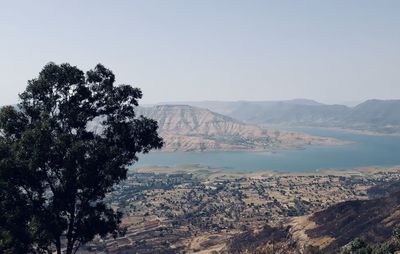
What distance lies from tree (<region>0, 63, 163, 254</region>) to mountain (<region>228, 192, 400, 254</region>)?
44.8 m

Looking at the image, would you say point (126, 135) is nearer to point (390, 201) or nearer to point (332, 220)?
point (332, 220)

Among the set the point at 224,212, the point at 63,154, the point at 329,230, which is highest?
the point at 63,154

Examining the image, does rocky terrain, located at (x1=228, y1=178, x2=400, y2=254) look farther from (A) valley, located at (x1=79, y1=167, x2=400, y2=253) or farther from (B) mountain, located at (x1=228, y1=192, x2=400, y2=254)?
(A) valley, located at (x1=79, y1=167, x2=400, y2=253)

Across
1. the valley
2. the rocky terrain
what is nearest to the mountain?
the rocky terrain

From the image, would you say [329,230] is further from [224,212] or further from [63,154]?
[63,154]

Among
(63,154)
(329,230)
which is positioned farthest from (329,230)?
(63,154)

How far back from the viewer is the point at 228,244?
81438mm

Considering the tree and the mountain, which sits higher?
the tree

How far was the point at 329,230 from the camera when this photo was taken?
73562 mm

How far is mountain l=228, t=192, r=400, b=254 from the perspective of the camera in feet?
214

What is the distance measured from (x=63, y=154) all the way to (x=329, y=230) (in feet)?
200

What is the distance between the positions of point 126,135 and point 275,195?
141 meters

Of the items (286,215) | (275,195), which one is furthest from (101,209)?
(275,195)

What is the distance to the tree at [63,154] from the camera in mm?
20141
